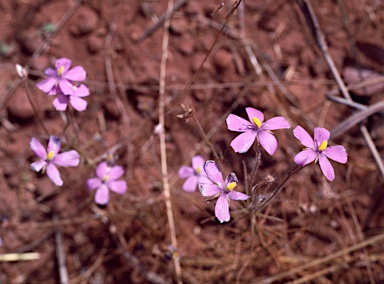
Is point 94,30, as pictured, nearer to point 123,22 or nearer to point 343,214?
point 123,22

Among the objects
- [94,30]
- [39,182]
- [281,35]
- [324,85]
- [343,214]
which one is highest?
[94,30]

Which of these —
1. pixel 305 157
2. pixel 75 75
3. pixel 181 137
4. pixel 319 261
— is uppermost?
pixel 181 137

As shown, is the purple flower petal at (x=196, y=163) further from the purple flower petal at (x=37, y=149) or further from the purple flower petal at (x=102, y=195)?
the purple flower petal at (x=37, y=149)

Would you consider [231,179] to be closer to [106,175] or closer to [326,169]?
[326,169]

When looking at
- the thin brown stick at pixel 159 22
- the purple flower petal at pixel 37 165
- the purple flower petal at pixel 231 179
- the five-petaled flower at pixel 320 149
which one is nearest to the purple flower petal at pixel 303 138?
the five-petaled flower at pixel 320 149

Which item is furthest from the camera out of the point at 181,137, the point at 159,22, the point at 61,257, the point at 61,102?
the point at 159,22

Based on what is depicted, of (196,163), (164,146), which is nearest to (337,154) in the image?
Result: (196,163)

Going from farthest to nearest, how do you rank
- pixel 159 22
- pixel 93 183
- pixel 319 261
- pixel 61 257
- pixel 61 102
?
pixel 159 22, pixel 61 257, pixel 319 261, pixel 93 183, pixel 61 102

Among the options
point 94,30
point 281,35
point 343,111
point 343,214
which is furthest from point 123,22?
point 343,214
